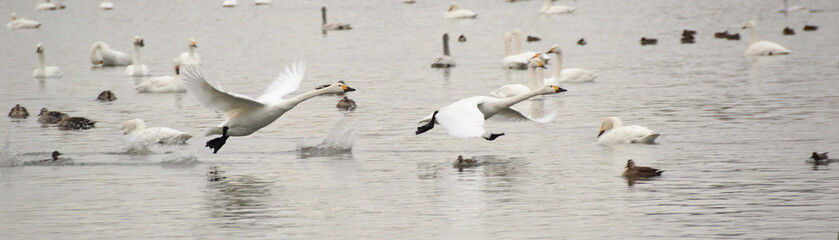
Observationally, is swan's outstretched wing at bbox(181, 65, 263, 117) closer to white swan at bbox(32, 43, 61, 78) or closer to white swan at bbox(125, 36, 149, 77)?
white swan at bbox(125, 36, 149, 77)

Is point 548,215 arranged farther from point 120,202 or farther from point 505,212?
point 120,202

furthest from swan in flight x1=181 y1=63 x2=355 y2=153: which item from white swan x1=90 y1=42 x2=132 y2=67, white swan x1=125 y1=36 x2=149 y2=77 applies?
white swan x1=90 y1=42 x2=132 y2=67

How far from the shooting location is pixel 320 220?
11359 millimetres

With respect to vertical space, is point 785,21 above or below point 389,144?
above

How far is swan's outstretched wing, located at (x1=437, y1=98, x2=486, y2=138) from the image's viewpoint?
13688 millimetres

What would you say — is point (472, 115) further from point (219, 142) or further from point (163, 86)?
point (163, 86)

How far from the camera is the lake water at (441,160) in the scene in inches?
437

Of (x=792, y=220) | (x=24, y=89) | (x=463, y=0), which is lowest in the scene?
(x=792, y=220)

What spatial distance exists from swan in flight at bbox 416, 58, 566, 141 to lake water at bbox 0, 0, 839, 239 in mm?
415

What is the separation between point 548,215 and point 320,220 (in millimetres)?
1870

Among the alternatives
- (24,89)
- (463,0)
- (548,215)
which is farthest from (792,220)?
(463,0)

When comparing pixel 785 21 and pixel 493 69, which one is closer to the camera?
pixel 493 69

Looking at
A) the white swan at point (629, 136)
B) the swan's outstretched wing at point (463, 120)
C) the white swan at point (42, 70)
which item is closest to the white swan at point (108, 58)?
the white swan at point (42, 70)

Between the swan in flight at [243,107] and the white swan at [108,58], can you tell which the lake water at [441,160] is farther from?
the white swan at [108,58]
